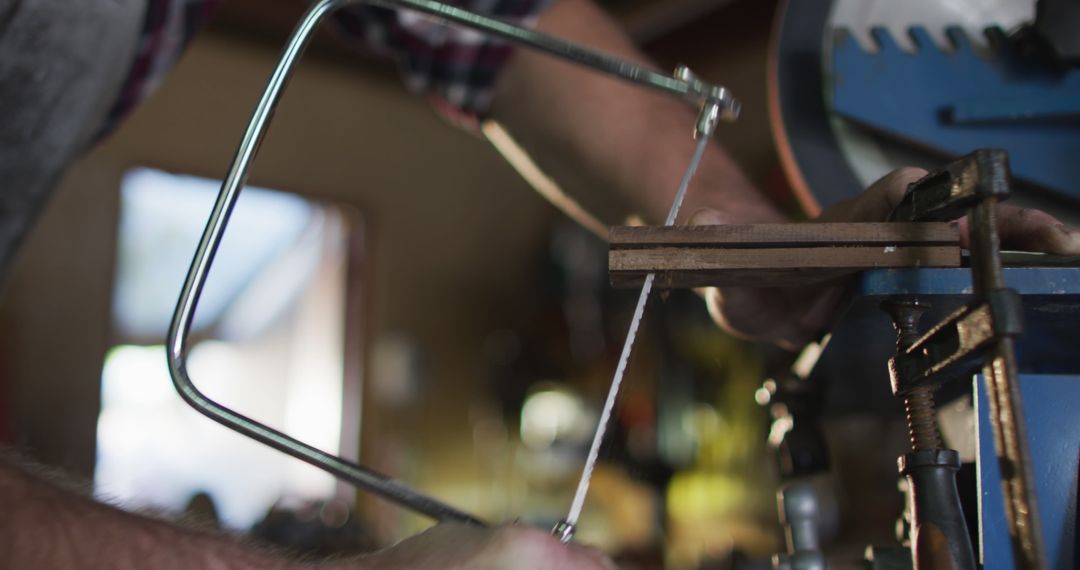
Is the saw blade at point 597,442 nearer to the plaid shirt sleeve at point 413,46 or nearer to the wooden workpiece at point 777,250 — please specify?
the wooden workpiece at point 777,250

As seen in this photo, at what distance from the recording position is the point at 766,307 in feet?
2.20

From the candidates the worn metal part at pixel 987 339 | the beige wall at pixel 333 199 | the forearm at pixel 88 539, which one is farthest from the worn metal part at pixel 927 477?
the beige wall at pixel 333 199

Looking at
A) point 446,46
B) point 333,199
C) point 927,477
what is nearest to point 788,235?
point 927,477

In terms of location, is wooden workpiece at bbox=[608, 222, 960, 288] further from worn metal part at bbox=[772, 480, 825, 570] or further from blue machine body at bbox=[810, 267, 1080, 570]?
worn metal part at bbox=[772, 480, 825, 570]

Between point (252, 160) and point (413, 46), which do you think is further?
point (413, 46)

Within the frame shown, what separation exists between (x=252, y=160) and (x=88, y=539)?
0.22 m

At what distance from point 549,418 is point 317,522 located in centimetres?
110

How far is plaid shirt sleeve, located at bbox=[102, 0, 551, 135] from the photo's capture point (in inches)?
36.0

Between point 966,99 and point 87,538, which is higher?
point 966,99

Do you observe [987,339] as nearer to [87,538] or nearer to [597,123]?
[87,538]

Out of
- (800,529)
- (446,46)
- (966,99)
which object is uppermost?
(446,46)

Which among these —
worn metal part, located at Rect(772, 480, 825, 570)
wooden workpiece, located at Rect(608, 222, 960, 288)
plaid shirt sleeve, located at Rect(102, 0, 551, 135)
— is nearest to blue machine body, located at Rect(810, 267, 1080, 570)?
wooden workpiece, located at Rect(608, 222, 960, 288)

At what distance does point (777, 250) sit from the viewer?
470mm

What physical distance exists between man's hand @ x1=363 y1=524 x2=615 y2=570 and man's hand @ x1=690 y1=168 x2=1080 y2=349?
20 cm
